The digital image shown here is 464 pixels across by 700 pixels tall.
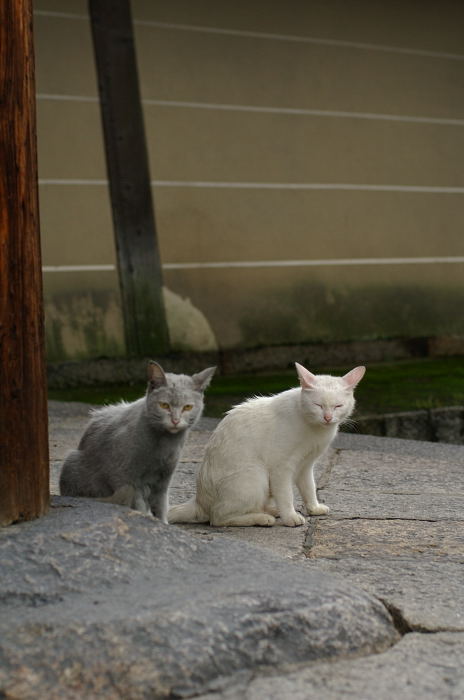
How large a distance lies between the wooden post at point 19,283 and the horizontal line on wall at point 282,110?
17.7 feet

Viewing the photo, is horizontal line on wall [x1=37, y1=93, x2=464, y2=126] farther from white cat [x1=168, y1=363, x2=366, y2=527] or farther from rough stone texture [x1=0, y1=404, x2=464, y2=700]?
rough stone texture [x1=0, y1=404, x2=464, y2=700]

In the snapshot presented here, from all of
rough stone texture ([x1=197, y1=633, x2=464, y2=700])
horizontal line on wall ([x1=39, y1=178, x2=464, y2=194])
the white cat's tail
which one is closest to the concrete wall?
horizontal line on wall ([x1=39, y1=178, x2=464, y2=194])

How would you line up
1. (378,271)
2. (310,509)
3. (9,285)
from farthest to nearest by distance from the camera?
1. (378,271)
2. (310,509)
3. (9,285)

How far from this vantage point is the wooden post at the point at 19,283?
2738 mm

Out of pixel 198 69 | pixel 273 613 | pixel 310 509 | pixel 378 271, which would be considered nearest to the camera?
pixel 273 613

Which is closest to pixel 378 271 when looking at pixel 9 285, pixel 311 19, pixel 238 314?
pixel 238 314

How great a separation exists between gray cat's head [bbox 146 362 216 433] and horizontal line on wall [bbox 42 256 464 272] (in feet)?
15.9

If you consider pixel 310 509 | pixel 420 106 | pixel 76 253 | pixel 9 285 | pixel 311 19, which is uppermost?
pixel 311 19

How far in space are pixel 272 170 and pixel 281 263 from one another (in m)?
0.88

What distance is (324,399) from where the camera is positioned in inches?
140

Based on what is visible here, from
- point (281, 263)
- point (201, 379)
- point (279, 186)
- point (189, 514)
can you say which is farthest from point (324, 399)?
point (279, 186)

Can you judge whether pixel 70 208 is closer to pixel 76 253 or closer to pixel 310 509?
pixel 76 253

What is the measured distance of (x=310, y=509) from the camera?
382 centimetres

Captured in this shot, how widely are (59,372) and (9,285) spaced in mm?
5391
